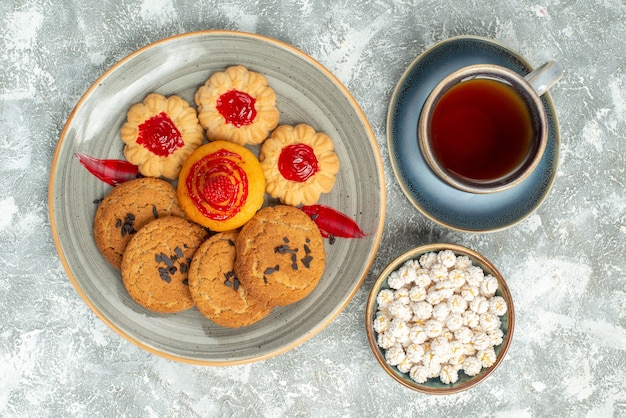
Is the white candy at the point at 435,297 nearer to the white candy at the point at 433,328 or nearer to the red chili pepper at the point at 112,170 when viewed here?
the white candy at the point at 433,328

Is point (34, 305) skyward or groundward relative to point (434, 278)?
groundward

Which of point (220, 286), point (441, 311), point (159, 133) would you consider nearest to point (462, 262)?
point (441, 311)

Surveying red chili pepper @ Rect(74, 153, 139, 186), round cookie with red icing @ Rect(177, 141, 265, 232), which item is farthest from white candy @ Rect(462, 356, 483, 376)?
red chili pepper @ Rect(74, 153, 139, 186)

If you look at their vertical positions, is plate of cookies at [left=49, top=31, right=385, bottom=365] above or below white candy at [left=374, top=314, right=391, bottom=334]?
above

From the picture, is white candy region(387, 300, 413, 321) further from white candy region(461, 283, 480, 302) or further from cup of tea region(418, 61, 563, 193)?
cup of tea region(418, 61, 563, 193)

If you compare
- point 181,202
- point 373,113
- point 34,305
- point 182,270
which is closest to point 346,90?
point 373,113

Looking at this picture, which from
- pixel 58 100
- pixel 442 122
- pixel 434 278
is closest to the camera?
pixel 442 122

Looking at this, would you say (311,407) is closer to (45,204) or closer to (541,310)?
(541,310)

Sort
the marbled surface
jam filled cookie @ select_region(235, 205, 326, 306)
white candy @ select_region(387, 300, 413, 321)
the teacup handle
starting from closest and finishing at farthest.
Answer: the teacup handle, jam filled cookie @ select_region(235, 205, 326, 306), white candy @ select_region(387, 300, 413, 321), the marbled surface
